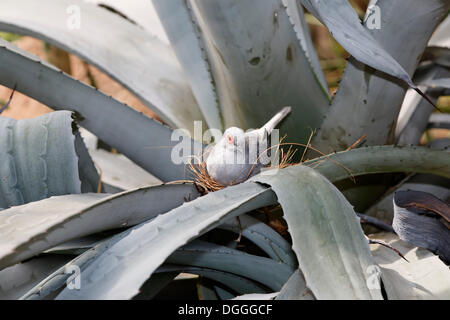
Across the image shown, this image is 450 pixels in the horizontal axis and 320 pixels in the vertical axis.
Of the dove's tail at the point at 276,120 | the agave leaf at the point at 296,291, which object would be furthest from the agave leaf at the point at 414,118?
the agave leaf at the point at 296,291

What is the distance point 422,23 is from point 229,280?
0.38m

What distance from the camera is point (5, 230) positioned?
0.40 m

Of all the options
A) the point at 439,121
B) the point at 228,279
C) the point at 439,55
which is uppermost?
the point at 439,55

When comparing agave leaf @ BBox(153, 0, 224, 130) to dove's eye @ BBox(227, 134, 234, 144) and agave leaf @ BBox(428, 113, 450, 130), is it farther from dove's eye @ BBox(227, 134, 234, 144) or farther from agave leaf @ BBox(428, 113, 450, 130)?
agave leaf @ BBox(428, 113, 450, 130)

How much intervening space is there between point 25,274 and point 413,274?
0.39m

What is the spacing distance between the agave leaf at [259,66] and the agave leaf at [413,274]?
227 millimetres

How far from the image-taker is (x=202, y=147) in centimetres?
66

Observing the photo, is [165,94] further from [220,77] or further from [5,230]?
[5,230]

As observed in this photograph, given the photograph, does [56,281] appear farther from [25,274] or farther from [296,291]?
[296,291]

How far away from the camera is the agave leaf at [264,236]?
0.52 m

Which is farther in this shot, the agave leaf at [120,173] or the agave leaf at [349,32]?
the agave leaf at [120,173]

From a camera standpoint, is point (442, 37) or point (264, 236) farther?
A: point (442, 37)

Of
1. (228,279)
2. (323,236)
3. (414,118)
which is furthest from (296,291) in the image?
(414,118)

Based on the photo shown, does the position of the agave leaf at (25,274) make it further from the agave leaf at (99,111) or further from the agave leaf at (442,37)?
the agave leaf at (442,37)
